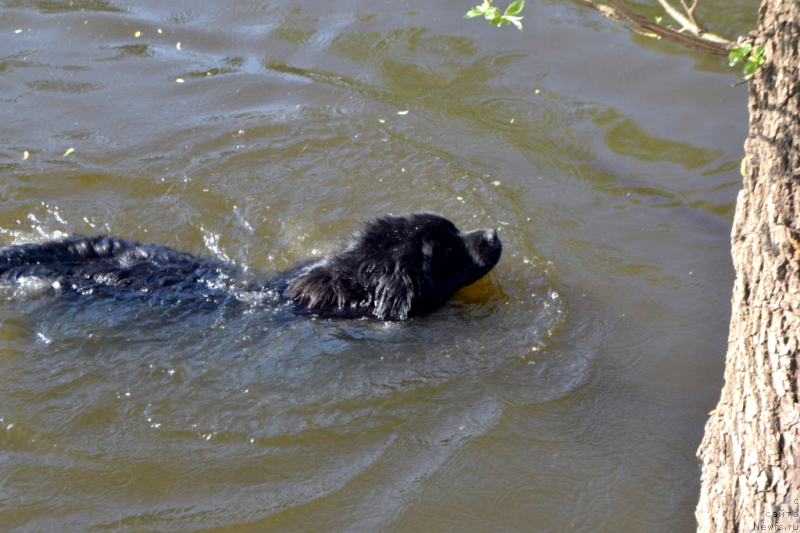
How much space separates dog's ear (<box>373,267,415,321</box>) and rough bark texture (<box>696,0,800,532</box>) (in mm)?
2301

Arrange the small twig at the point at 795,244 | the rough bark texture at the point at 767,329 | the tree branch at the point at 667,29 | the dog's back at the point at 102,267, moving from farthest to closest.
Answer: the dog's back at the point at 102,267
the small twig at the point at 795,244
the rough bark texture at the point at 767,329
the tree branch at the point at 667,29

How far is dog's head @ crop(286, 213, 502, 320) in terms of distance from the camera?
5.31m

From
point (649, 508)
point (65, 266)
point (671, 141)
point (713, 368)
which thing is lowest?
point (649, 508)

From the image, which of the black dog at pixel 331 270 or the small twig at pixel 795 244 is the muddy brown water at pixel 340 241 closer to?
the black dog at pixel 331 270

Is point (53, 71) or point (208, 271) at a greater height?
point (53, 71)

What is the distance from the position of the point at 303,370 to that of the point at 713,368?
9.62 ft

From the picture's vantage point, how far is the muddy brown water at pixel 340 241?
427 cm

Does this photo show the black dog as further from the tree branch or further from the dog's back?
the tree branch

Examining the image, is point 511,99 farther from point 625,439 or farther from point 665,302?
point 625,439

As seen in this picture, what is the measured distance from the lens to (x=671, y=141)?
7.23 meters

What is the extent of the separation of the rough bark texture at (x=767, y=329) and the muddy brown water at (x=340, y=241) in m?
0.82

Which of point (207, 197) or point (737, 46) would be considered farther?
point (207, 197)

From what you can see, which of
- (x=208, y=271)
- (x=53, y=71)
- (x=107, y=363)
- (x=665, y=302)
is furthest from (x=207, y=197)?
(x=665, y=302)

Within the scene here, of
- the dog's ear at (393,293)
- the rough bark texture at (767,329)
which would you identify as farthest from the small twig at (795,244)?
the dog's ear at (393,293)
